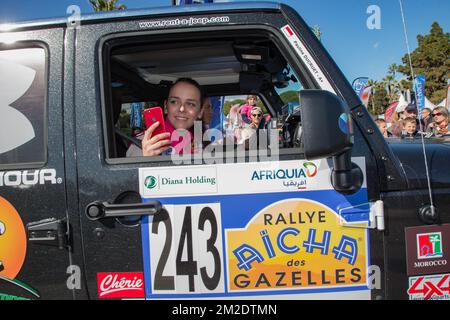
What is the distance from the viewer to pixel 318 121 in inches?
57.7

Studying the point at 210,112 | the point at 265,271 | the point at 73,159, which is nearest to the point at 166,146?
the point at 73,159

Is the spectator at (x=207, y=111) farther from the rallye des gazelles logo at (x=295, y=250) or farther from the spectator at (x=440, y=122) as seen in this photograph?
the spectator at (x=440, y=122)

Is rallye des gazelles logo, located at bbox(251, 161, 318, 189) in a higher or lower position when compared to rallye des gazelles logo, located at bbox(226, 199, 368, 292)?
higher

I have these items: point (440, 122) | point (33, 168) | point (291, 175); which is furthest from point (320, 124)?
point (440, 122)

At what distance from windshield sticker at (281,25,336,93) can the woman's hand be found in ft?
2.33

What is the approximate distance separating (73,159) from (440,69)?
134 ft

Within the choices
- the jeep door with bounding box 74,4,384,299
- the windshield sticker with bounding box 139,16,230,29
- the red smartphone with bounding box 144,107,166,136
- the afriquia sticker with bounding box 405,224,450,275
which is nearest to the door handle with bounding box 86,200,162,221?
the jeep door with bounding box 74,4,384,299

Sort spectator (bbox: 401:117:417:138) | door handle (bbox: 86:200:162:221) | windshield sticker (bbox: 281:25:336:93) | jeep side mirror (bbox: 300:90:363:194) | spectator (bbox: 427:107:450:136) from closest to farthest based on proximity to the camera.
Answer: jeep side mirror (bbox: 300:90:363:194) < door handle (bbox: 86:200:162:221) < windshield sticker (bbox: 281:25:336:93) < spectator (bbox: 401:117:417:138) < spectator (bbox: 427:107:450:136)

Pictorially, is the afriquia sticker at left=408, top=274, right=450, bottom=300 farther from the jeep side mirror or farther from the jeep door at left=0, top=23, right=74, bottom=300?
the jeep door at left=0, top=23, right=74, bottom=300

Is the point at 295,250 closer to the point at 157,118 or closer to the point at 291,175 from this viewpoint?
the point at 291,175

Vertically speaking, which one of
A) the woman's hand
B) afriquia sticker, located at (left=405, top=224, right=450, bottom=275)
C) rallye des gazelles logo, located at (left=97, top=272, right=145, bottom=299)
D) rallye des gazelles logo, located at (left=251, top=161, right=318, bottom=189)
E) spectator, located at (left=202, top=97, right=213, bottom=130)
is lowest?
rallye des gazelles logo, located at (left=97, top=272, right=145, bottom=299)

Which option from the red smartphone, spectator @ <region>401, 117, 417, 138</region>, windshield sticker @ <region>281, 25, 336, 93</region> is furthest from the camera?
spectator @ <region>401, 117, 417, 138</region>

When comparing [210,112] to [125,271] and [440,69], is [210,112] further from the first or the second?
[440,69]

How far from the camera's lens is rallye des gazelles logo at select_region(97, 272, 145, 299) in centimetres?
168
